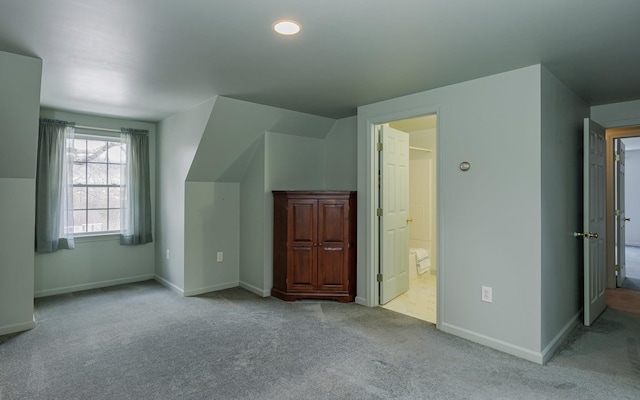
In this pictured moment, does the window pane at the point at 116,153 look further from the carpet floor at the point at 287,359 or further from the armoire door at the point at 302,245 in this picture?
the armoire door at the point at 302,245

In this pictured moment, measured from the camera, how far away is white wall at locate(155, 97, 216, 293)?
Result: 13.8 ft

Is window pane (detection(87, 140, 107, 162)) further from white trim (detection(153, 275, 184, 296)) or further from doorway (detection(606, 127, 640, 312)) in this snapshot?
doorway (detection(606, 127, 640, 312))

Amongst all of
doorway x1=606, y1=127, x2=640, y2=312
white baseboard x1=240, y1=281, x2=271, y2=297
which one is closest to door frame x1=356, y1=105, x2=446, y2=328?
white baseboard x1=240, y1=281, x2=271, y2=297

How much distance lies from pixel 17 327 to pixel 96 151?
2.39 metres

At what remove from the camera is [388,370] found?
Result: 2535 millimetres

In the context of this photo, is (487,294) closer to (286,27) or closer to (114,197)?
(286,27)

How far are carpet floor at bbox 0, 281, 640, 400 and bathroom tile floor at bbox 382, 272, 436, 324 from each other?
0.18m

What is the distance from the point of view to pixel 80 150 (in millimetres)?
4645

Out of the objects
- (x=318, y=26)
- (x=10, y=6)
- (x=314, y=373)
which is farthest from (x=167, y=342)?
(x=318, y=26)

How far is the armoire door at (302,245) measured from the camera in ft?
13.5

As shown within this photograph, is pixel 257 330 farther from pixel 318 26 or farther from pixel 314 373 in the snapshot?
pixel 318 26

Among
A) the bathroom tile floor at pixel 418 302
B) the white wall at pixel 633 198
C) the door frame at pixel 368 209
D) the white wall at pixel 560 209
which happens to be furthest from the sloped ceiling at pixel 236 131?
the white wall at pixel 633 198

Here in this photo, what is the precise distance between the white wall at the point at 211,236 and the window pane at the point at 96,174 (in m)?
1.35

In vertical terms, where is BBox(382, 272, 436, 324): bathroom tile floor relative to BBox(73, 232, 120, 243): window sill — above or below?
below
